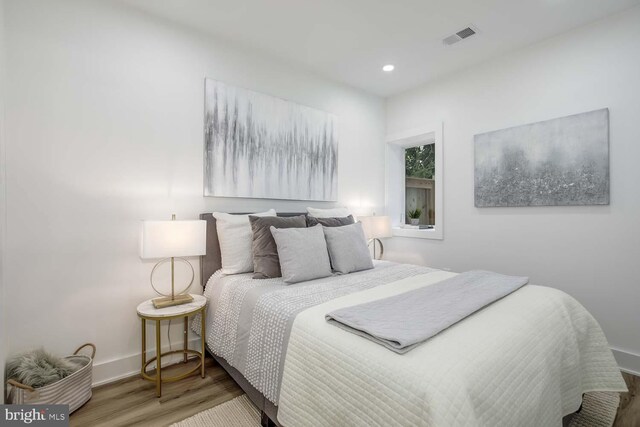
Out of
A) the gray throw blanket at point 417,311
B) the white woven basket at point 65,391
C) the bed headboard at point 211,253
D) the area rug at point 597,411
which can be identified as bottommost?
the area rug at point 597,411

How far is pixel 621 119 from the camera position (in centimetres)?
232

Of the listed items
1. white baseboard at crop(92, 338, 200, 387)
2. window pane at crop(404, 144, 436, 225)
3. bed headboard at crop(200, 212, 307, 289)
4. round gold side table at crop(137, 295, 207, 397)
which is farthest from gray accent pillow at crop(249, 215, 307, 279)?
window pane at crop(404, 144, 436, 225)

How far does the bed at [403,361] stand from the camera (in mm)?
953

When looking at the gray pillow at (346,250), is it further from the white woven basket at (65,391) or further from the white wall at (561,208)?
the white woven basket at (65,391)

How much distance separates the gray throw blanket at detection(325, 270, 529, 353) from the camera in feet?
3.76

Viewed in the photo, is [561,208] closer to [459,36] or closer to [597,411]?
[597,411]

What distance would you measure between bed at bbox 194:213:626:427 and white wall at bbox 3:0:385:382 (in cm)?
80

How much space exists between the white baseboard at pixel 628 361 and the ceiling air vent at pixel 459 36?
2.78 meters

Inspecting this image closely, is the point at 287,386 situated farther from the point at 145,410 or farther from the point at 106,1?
the point at 106,1

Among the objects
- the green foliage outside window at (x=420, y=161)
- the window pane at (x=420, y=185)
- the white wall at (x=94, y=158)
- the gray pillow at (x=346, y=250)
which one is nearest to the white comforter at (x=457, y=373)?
the gray pillow at (x=346, y=250)

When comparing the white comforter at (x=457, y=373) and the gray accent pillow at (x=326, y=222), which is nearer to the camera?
the white comforter at (x=457, y=373)

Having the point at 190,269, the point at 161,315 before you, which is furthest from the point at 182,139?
the point at 161,315

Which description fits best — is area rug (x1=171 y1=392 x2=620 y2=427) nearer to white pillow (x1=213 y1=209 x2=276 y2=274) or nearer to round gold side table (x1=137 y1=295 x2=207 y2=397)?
round gold side table (x1=137 y1=295 x2=207 y2=397)

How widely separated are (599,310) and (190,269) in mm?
3291
